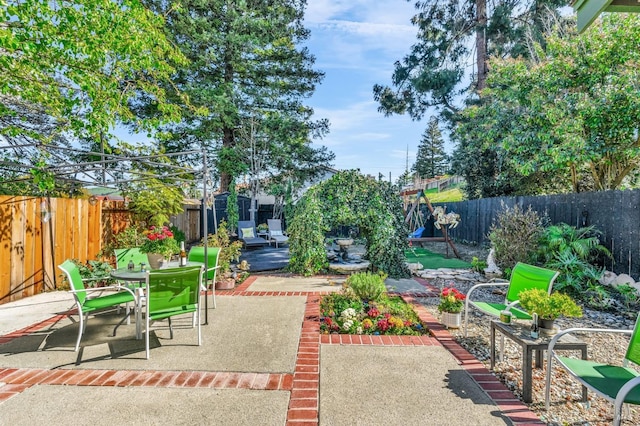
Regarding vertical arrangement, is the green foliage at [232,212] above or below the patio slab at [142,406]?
above

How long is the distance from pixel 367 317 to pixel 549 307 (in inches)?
77.9

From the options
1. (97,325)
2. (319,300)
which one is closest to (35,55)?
(97,325)

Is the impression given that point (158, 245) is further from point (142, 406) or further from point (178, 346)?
point (142, 406)

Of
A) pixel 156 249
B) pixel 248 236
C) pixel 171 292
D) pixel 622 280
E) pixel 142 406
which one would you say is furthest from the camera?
pixel 248 236

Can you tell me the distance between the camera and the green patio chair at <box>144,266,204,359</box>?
122 inches

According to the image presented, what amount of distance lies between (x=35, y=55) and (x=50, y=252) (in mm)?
3210

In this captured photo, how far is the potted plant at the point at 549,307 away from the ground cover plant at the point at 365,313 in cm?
139

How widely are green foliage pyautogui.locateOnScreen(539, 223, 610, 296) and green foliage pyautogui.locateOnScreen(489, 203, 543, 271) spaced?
0.17 m

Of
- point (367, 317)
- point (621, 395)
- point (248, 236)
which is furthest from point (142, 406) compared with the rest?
point (248, 236)

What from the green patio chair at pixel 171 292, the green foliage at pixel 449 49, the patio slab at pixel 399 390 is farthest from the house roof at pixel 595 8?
the green foliage at pixel 449 49

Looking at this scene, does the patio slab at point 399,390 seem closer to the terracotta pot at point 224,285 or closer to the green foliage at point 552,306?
the green foliage at point 552,306

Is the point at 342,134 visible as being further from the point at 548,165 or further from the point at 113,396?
the point at 113,396

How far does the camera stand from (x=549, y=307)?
8.34 ft

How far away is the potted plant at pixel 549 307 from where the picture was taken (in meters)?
2.53
